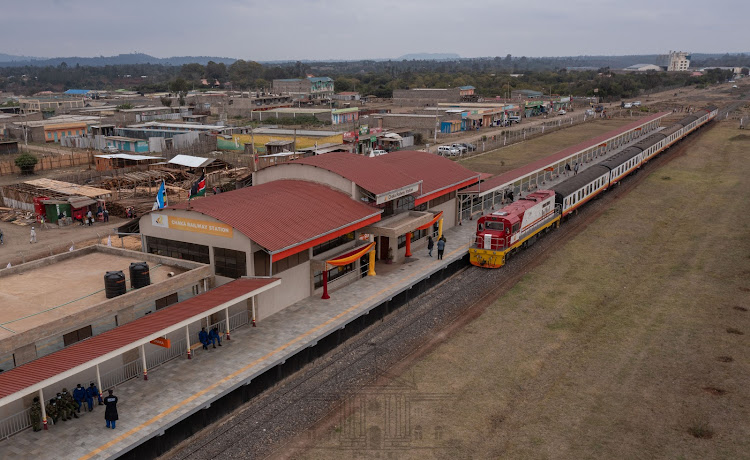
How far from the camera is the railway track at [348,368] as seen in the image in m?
18.1

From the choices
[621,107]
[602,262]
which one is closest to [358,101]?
[621,107]

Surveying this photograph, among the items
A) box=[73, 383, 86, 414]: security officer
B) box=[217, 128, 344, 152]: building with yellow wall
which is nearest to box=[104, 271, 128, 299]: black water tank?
box=[73, 383, 86, 414]: security officer

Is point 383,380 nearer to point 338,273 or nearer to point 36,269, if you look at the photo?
point 338,273

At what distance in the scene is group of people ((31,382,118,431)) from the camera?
17625 millimetres

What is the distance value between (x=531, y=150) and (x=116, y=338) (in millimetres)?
71568

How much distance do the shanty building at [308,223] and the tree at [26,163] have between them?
41.6 meters

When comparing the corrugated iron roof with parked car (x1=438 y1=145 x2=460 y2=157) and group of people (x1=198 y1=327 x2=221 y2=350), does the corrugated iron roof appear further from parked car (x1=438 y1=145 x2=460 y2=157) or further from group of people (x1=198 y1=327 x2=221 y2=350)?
parked car (x1=438 y1=145 x2=460 y2=157)

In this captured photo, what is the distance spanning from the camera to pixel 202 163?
60.2 metres

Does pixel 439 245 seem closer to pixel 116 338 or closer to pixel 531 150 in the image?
pixel 116 338

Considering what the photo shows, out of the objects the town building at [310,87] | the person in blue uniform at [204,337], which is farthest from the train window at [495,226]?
the town building at [310,87]

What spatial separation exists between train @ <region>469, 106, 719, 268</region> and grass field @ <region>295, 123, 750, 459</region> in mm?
2475

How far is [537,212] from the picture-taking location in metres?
38.7

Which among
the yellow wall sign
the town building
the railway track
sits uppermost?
the town building

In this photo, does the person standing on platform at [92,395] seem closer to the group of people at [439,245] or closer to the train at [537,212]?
the group of people at [439,245]
